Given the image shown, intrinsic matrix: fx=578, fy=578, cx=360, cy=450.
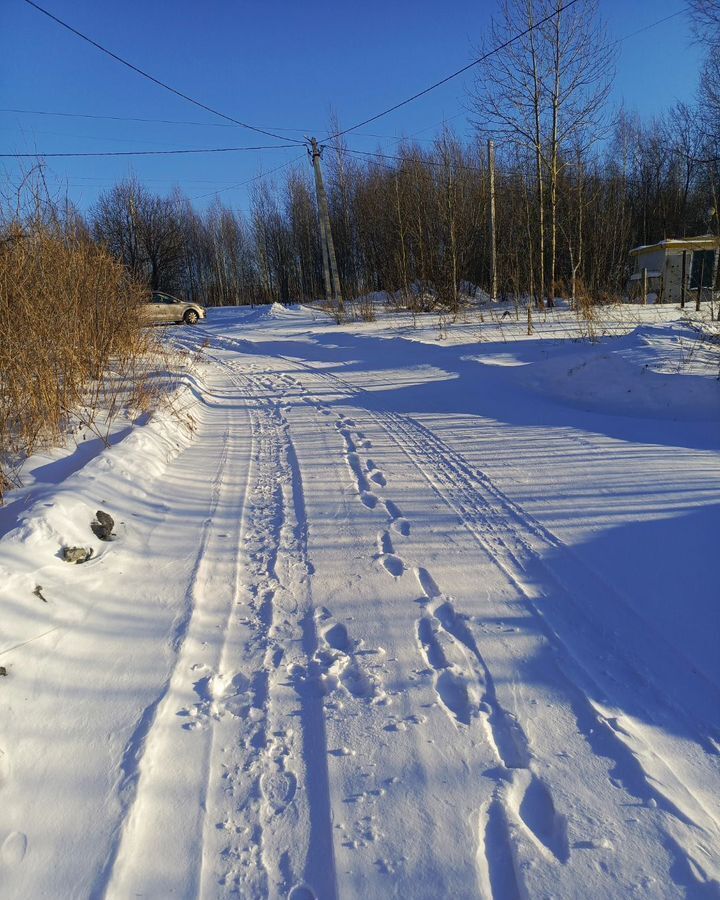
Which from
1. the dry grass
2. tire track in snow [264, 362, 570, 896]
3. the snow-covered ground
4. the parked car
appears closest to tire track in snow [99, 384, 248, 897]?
the snow-covered ground

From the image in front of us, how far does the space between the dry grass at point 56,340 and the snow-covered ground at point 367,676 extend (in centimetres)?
67

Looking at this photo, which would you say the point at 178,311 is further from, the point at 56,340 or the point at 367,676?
the point at 367,676

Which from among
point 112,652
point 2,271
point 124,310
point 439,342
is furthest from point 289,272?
point 112,652

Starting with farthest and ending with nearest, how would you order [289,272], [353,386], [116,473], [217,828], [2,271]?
[289,272] < [353,386] < [2,271] < [116,473] < [217,828]

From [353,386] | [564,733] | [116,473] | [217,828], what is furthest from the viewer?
[353,386]

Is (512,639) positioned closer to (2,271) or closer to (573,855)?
(573,855)

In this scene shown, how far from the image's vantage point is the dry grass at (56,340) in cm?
554

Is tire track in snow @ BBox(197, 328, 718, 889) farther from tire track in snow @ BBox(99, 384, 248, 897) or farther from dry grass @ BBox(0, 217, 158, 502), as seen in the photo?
dry grass @ BBox(0, 217, 158, 502)

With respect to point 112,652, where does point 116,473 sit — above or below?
above

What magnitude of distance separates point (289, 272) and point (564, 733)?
4881 cm

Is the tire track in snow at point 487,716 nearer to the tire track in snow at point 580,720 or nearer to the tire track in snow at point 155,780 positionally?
the tire track in snow at point 580,720

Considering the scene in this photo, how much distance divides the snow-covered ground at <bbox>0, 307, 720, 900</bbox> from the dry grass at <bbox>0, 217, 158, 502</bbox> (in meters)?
0.67

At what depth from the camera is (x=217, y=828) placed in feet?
6.55

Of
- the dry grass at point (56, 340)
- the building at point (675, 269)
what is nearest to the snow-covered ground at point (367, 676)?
the dry grass at point (56, 340)
